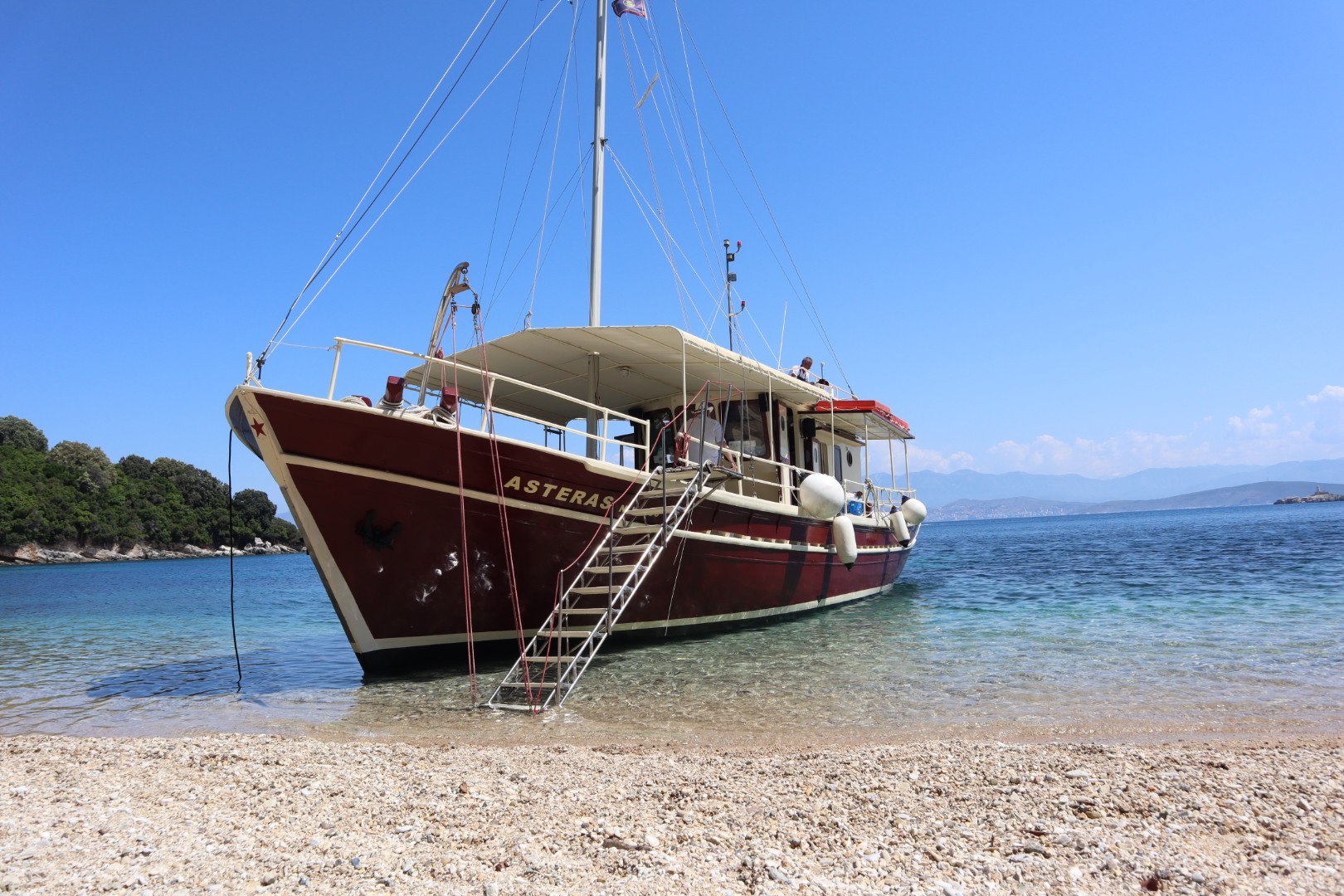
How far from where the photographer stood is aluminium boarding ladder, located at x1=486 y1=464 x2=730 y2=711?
748 cm

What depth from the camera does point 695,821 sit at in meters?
3.77

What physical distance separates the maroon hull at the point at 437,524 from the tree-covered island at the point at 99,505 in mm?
68838

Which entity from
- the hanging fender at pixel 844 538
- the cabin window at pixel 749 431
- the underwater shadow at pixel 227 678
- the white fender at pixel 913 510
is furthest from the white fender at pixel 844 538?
the underwater shadow at pixel 227 678

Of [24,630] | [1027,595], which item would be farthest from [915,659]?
[24,630]

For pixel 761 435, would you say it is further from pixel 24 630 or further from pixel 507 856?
pixel 24 630

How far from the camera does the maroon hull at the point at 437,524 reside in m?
7.68

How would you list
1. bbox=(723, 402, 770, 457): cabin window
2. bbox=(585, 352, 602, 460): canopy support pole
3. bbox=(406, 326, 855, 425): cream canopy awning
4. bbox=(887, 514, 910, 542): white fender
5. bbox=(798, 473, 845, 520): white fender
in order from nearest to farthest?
bbox=(406, 326, 855, 425): cream canopy awning, bbox=(585, 352, 602, 460): canopy support pole, bbox=(798, 473, 845, 520): white fender, bbox=(723, 402, 770, 457): cabin window, bbox=(887, 514, 910, 542): white fender

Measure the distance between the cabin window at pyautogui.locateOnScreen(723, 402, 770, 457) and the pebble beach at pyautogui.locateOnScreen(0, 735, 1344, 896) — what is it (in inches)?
317

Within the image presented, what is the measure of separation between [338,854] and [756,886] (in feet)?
6.55

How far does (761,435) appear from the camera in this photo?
43.5 feet

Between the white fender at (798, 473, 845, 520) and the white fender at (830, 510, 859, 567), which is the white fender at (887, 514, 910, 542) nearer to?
the white fender at (830, 510, 859, 567)

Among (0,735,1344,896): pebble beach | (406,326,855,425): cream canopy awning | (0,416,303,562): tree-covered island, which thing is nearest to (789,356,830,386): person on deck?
(406,326,855,425): cream canopy awning

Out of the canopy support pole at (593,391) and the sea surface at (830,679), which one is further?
the canopy support pole at (593,391)

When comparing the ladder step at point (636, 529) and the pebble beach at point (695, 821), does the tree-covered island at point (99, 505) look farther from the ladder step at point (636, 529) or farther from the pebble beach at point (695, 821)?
the pebble beach at point (695, 821)
